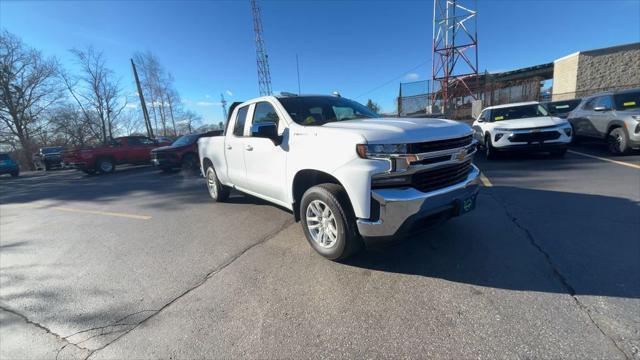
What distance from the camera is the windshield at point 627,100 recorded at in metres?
7.26

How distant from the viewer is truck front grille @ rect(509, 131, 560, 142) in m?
7.16

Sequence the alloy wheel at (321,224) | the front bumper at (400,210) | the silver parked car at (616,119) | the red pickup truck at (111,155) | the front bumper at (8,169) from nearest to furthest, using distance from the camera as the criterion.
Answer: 1. the front bumper at (400,210)
2. the alloy wheel at (321,224)
3. the silver parked car at (616,119)
4. the red pickup truck at (111,155)
5. the front bumper at (8,169)

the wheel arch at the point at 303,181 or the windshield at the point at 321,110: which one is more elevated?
the windshield at the point at 321,110

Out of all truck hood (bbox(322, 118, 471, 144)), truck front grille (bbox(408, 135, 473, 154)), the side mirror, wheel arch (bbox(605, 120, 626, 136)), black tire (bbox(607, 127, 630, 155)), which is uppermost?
the side mirror

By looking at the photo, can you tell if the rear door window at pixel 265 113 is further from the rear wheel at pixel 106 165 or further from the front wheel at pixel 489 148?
the rear wheel at pixel 106 165

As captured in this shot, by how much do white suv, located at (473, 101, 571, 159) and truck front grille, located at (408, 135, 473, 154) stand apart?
5.60m

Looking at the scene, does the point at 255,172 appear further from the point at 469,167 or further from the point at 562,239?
the point at 562,239

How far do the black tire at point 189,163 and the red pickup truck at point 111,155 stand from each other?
500 cm

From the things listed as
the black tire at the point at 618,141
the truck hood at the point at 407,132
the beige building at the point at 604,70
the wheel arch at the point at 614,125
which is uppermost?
the beige building at the point at 604,70

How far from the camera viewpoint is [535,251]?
3014mm

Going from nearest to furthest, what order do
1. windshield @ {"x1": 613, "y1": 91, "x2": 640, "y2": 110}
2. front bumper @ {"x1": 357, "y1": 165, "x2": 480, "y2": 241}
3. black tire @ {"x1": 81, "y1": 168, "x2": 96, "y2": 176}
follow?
front bumper @ {"x1": 357, "y1": 165, "x2": 480, "y2": 241} → windshield @ {"x1": 613, "y1": 91, "x2": 640, "y2": 110} → black tire @ {"x1": 81, "y1": 168, "x2": 96, "y2": 176}

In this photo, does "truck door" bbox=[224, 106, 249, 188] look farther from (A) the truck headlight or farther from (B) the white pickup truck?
(A) the truck headlight

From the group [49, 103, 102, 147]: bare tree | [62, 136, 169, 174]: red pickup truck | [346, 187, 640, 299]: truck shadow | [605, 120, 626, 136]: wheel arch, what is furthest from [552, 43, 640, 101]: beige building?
[49, 103, 102, 147]: bare tree

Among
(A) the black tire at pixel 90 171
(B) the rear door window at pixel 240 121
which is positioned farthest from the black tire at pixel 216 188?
(A) the black tire at pixel 90 171
